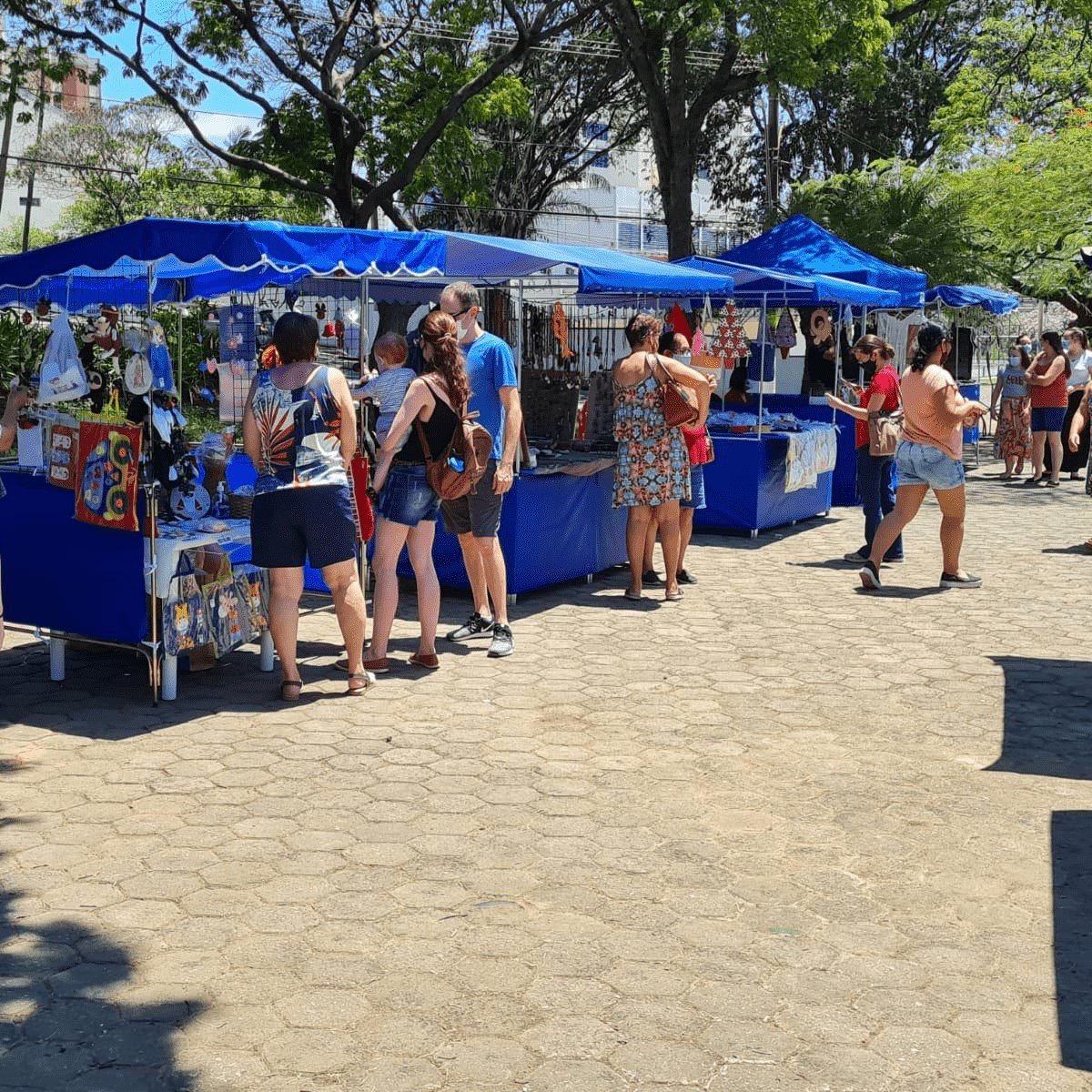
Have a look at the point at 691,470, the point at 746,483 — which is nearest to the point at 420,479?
the point at 691,470

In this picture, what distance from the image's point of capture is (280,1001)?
12.1 ft

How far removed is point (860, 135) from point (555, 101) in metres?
8.55

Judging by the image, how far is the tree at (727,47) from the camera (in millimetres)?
16453

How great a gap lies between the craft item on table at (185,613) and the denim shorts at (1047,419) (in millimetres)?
12076

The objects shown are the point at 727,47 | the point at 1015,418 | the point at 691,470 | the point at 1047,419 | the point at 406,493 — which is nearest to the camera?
the point at 406,493

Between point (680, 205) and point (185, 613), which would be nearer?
point (185, 613)

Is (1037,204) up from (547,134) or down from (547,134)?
down

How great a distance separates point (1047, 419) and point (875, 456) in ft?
21.8

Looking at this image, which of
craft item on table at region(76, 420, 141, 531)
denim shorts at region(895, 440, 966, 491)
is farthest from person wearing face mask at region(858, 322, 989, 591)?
craft item on table at region(76, 420, 141, 531)

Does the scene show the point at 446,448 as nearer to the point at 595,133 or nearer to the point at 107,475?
the point at 107,475

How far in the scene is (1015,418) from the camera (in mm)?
18094

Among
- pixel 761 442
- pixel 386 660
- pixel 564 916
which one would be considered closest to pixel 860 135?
pixel 761 442

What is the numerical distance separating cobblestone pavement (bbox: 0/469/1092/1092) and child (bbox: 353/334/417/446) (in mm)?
1422

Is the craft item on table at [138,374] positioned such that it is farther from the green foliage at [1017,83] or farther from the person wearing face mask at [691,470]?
the green foliage at [1017,83]
